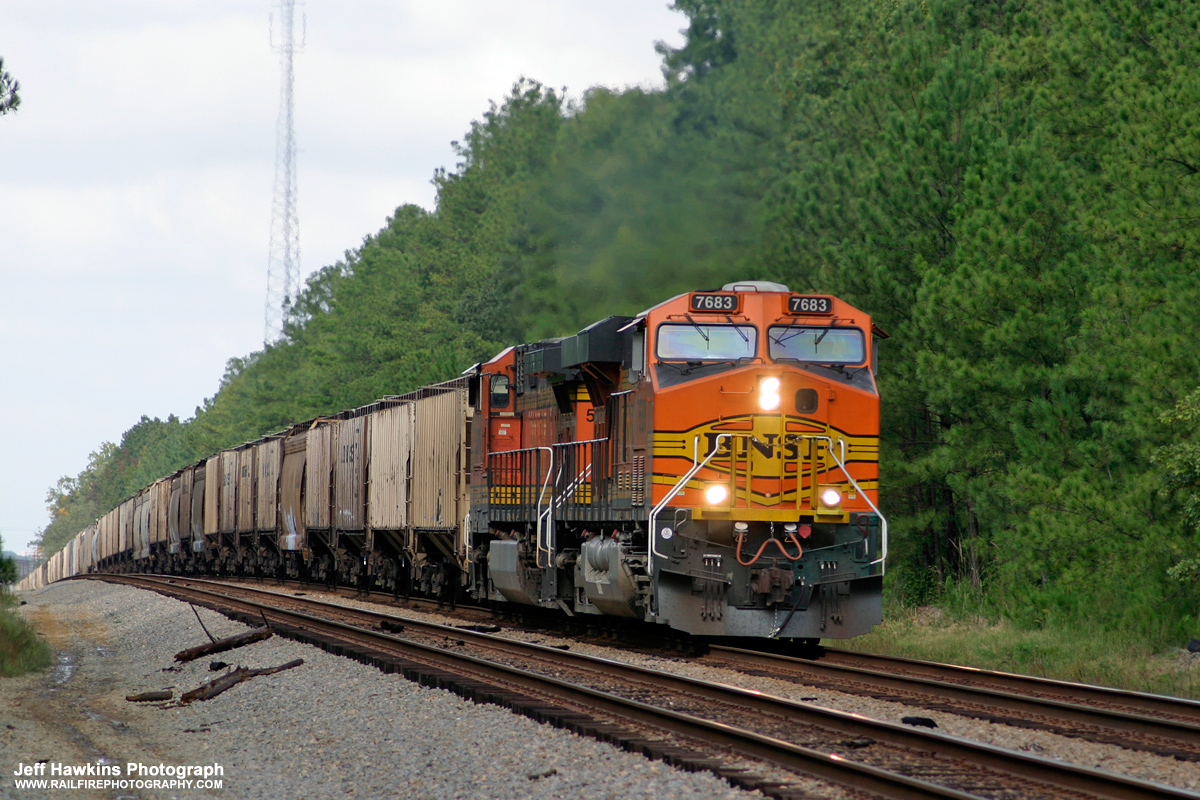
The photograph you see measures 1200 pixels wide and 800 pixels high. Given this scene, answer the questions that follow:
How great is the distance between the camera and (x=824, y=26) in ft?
139

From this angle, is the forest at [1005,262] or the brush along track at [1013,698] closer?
the brush along track at [1013,698]

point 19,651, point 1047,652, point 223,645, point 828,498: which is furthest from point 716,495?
point 19,651

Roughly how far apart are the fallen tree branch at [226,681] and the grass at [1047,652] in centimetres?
727

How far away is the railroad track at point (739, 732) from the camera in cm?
707

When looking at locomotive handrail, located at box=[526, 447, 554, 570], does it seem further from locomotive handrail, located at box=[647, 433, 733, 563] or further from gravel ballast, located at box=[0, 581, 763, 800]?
locomotive handrail, located at box=[647, 433, 733, 563]

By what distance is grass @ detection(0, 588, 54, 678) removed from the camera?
55.0ft

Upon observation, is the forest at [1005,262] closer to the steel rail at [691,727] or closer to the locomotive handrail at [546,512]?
the locomotive handrail at [546,512]

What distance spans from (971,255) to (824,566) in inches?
244

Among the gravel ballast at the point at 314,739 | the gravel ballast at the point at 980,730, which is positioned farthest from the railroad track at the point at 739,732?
the gravel ballast at the point at 980,730

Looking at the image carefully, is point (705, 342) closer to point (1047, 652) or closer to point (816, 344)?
point (816, 344)

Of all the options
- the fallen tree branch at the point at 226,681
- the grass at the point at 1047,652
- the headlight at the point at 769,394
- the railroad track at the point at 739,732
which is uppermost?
the headlight at the point at 769,394

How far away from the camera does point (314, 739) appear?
394 inches

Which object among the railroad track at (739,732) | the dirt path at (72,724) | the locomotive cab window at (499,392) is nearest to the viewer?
the railroad track at (739,732)

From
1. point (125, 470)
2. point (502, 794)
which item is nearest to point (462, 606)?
point (502, 794)
